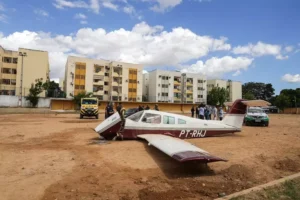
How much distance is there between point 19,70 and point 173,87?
155ft

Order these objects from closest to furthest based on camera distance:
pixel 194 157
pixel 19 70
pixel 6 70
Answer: pixel 194 157
pixel 6 70
pixel 19 70

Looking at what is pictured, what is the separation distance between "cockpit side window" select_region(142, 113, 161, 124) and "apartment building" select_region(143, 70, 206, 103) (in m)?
69.4

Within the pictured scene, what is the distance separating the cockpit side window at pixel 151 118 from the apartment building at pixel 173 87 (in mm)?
69407

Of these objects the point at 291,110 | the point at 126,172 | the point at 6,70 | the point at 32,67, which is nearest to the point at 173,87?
the point at 291,110

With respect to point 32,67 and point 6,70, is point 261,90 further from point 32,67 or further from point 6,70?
point 6,70

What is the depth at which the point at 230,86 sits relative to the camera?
10381cm

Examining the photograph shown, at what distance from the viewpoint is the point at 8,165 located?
24.7 ft

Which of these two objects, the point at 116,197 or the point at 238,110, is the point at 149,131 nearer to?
the point at 238,110

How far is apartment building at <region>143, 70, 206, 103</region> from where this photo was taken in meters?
83.2

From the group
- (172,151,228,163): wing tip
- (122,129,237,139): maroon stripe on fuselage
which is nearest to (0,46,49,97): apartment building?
(122,129,237,139): maroon stripe on fuselage

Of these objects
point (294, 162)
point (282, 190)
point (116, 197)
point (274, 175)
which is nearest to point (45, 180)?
point (116, 197)

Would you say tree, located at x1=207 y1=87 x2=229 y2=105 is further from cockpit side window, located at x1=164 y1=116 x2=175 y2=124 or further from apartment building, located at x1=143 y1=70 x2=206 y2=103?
cockpit side window, located at x1=164 y1=116 x2=175 y2=124

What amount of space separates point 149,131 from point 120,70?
64.9 m

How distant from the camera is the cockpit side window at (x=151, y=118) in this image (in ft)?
39.7
